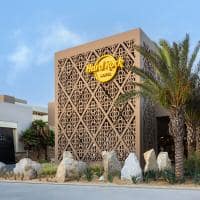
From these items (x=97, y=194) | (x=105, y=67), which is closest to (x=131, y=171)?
(x=97, y=194)

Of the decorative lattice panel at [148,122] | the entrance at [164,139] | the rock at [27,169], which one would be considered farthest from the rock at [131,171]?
the entrance at [164,139]

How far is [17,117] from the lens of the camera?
44562mm

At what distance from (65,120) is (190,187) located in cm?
1430

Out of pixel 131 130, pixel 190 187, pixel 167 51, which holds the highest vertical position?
pixel 167 51

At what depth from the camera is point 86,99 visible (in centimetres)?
2689

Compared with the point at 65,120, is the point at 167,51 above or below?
above

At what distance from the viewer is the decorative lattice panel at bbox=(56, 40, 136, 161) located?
24.7m

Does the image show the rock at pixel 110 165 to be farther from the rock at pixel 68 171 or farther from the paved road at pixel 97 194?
the paved road at pixel 97 194

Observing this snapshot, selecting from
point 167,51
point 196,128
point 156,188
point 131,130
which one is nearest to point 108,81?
point 131,130

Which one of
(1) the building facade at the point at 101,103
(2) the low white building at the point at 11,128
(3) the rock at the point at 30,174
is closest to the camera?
(3) the rock at the point at 30,174

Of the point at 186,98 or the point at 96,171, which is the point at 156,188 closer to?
the point at 186,98

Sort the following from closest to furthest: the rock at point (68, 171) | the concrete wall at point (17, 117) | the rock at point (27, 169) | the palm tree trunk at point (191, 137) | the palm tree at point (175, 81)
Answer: the palm tree at point (175, 81), the rock at point (68, 171), the rock at point (27, 169), the palm tree trunk at point (191, 137), the concrete wall at point (17, 117)

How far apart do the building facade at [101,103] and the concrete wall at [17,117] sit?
15648 mm

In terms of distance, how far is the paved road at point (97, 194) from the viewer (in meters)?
12.8
